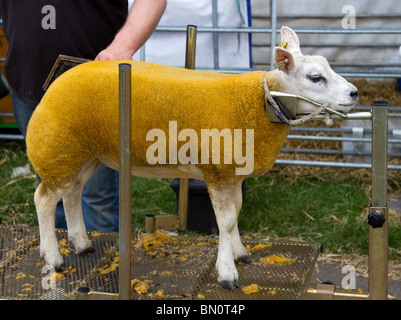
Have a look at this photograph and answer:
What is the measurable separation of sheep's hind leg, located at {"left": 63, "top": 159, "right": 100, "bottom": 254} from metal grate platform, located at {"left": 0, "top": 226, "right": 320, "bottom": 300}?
0.16 ft

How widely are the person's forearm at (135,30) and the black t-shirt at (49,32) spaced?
0.56ft

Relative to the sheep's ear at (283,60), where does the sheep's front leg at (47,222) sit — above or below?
below

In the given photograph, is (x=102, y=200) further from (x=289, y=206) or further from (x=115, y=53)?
(x=289, y=206)

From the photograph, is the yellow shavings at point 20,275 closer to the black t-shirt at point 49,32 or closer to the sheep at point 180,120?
the sheep at point 180,120

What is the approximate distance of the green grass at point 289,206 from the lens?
383 centimetres

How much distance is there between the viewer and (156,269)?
245cm

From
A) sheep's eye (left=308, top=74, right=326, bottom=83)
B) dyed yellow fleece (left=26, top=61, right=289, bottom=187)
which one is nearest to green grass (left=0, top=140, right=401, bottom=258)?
dyed yellow fleece (left=26, top=61, right=289, bottom=187)

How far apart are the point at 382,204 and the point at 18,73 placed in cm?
161

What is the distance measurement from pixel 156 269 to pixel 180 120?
2.04 feet

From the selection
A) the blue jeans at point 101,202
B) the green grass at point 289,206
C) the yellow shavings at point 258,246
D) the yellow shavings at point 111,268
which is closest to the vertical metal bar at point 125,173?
the yellow shavings at point 111,268

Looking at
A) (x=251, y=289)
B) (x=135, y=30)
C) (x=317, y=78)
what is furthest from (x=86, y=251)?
(x=317, y=78)

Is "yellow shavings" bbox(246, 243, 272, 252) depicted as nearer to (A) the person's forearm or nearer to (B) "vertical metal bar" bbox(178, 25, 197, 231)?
(B) "vertical metal bar" bbox(178, 25, 197, 231)

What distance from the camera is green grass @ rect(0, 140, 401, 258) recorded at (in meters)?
3.83

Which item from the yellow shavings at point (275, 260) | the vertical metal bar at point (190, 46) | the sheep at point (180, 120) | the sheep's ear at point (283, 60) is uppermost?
the vertical metal bar at point (190, 46)
